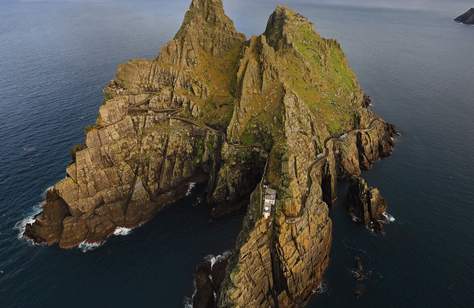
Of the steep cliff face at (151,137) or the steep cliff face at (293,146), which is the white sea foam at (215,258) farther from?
the steep cliff face at (151,137)

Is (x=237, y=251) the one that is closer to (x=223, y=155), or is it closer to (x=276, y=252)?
(x=276, y=252)

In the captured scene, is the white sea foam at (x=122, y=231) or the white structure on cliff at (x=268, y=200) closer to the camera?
the white structure on cliff at (x=268, y=200)

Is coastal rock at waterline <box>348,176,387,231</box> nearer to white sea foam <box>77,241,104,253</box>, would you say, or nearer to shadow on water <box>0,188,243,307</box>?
shadow on water <box>0,188,243,307</box>

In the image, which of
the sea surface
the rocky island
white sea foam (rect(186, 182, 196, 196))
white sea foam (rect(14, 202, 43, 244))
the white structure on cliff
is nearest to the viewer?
the rocky island

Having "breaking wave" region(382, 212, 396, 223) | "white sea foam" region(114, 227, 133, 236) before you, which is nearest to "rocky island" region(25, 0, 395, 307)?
"breaking wave" region(382, 212, 396, 223)

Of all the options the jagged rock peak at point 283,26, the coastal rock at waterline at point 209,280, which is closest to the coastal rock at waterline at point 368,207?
the coastal rock at waterline at point 209,280
